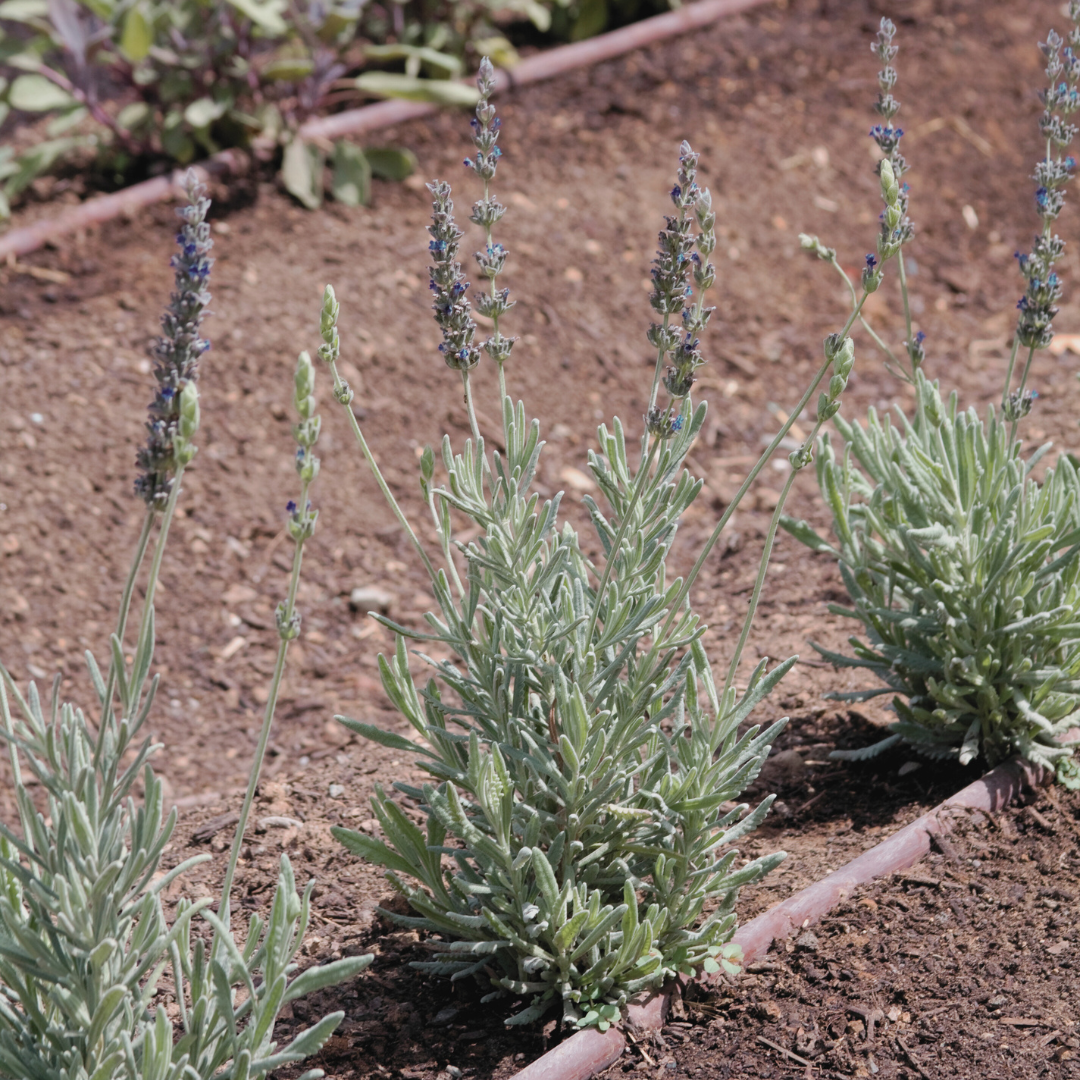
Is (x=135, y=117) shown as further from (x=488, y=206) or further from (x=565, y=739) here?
(x=565, y=739)

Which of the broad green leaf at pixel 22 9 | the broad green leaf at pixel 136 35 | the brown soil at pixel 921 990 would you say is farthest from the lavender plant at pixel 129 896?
the broad green leaf at pixel 22 9

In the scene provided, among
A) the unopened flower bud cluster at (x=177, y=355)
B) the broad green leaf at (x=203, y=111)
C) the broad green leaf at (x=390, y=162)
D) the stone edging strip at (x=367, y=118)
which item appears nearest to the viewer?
the unopened flower bud cluster at (x=177, y=355)

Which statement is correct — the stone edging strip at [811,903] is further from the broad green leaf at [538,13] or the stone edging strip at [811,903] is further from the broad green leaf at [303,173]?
the broad green leaf at [538,13]

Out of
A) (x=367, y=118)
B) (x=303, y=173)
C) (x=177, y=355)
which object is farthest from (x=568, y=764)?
(x=367, y=118)

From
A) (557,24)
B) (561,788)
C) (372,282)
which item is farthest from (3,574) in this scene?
(557,24)

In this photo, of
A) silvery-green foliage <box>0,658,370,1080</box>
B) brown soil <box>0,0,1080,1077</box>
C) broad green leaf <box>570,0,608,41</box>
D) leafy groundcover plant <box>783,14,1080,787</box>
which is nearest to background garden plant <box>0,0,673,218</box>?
brown soil <box>0,0,1080,1077</box>

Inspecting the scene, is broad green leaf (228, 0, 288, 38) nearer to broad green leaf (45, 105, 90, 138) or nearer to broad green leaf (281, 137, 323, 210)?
broad green leaf (281, 137, 323, 210)

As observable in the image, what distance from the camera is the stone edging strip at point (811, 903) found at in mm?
2369

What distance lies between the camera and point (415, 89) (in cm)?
641

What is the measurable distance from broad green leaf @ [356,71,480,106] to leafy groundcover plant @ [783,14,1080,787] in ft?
12.3

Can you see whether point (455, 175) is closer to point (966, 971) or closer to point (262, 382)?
point (262, 382)

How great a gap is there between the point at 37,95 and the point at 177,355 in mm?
4970

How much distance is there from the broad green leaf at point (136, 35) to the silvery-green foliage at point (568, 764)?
14.1 ft

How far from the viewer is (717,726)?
2.40 meters
